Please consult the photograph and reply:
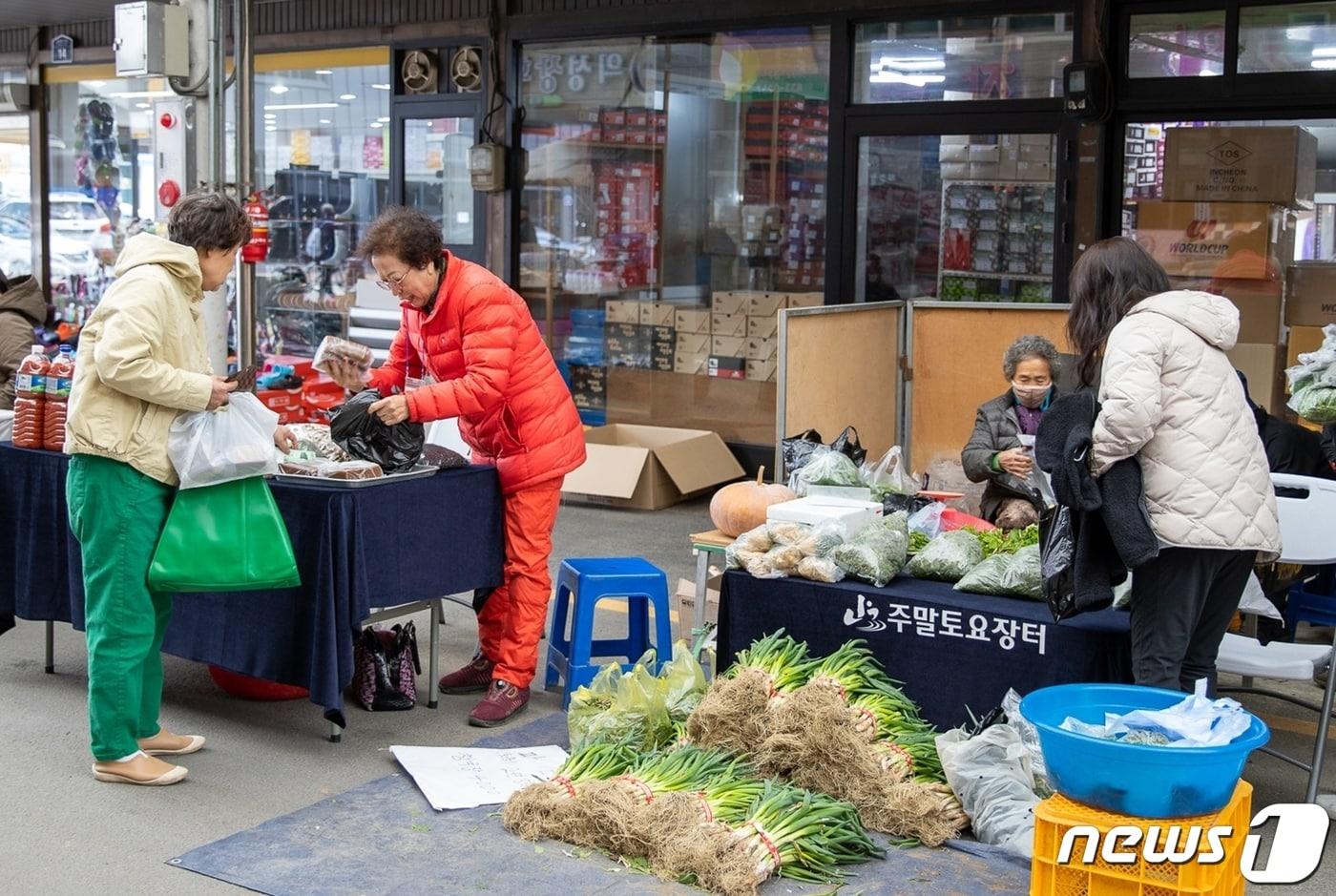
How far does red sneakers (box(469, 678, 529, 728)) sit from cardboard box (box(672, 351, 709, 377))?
16.2 feet

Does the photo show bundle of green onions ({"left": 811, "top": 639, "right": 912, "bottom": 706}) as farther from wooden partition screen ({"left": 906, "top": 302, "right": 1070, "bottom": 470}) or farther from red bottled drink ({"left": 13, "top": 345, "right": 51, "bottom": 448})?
wooden partition screen ({"left": 906, "top": 302, "right": 1070, "bottom": 470})

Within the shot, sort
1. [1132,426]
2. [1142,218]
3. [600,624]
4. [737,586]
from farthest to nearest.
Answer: [1142,218], [600,624], [737,586], [1132,426]

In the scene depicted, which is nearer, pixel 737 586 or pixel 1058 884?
pixel 1058 884

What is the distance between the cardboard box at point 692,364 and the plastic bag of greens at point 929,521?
481 centimetres

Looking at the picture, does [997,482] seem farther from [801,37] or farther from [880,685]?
[801,37]

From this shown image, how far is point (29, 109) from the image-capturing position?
47.2 ft

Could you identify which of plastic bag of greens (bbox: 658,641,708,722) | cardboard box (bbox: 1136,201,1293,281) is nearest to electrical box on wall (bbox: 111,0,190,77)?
plastic bag of greens (bbox: 658,641,708,722)

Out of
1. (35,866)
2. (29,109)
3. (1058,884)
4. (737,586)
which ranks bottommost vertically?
(35,866)

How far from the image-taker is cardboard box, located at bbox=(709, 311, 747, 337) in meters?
10.0

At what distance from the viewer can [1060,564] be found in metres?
4.23

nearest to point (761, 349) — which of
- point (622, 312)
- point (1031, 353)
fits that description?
point (622, 312)

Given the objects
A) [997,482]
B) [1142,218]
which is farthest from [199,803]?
[1142,218]

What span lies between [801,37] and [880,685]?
6.00 m

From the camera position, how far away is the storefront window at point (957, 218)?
8.83 meters
